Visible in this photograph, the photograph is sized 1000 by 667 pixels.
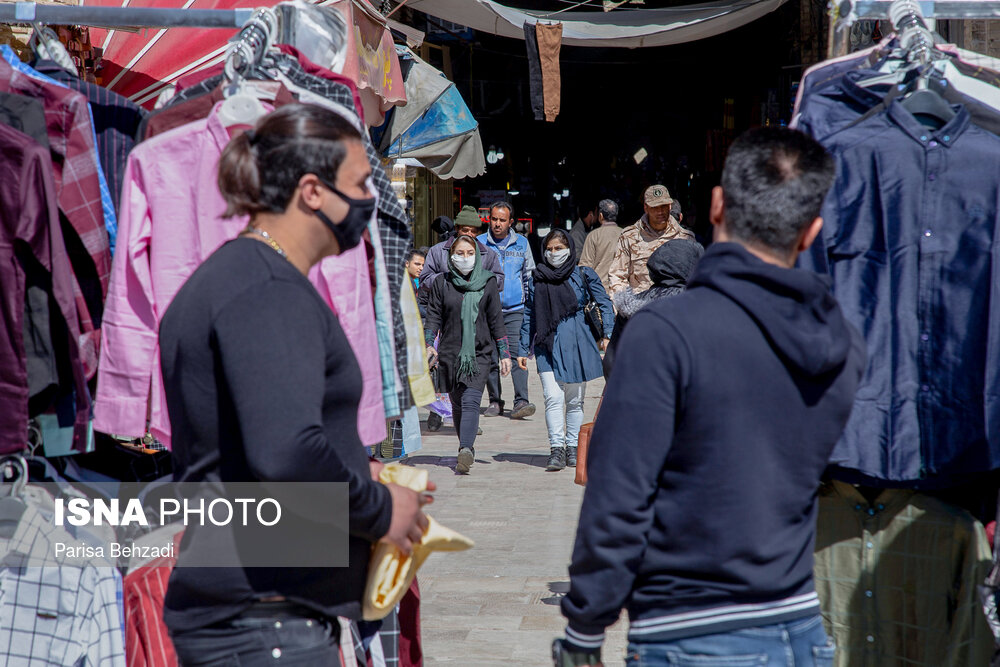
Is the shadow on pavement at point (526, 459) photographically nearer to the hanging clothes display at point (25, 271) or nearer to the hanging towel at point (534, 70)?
the hanging towel at point (534, 70)

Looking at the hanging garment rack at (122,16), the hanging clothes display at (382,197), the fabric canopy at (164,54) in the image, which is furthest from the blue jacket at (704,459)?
the fabric canopy at (164,54)

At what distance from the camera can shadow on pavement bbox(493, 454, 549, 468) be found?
342 inches

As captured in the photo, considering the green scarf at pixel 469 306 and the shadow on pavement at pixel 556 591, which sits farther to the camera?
the green scarf at pixel 469 306

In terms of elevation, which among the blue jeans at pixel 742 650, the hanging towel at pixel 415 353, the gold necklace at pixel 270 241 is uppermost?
the gold necklace at pixel 270 241

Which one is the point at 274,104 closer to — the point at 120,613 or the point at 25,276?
the point at 25,276

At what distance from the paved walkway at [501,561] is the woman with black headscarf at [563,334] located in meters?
0.43

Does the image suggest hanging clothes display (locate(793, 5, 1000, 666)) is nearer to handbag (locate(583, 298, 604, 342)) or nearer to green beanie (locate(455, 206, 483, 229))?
handbag (locate(583, 298, 604, 342))

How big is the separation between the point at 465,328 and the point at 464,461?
3.78ft

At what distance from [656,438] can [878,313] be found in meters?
1.18

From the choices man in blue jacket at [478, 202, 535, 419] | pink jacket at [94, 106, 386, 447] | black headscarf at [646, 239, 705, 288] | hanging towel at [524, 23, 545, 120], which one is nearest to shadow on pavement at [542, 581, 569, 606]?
black headscarf at [646, 239, 705, 288]

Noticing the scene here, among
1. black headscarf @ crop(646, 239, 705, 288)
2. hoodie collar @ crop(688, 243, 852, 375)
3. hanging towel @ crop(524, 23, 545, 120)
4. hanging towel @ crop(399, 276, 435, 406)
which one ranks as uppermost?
hanging towel @ crop(524, 23, 545, 120)

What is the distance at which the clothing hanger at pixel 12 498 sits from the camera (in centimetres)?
293

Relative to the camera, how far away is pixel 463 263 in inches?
343

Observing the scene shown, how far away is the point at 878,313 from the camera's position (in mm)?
2828
